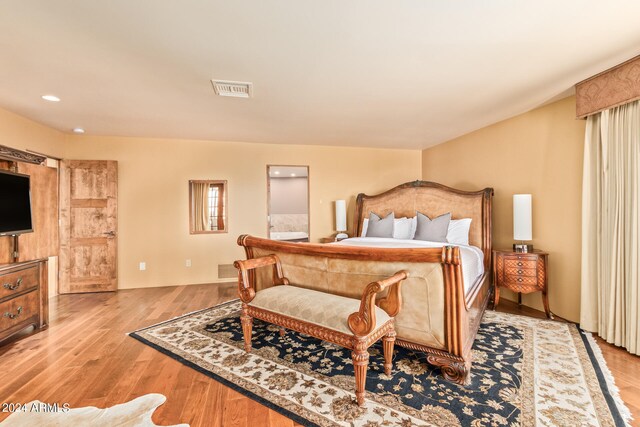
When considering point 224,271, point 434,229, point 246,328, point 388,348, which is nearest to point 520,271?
point 434,229

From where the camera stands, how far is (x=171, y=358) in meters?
2.35

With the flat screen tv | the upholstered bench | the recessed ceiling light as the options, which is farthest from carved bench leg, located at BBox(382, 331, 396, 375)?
the recessed ceiling light

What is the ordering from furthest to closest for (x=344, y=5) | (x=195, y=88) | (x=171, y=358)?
(x=195, y=88) < (x=171, y=358) < (x=344, y=5)

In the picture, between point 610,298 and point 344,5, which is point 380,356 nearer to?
point 610,298

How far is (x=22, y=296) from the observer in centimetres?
273

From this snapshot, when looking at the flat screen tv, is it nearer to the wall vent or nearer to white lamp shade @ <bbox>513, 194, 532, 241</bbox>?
the wall vent

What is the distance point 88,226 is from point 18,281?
1.93 metres

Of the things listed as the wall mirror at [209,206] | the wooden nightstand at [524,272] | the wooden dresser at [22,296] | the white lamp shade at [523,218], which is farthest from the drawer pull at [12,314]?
the white lamp shade at [523,218]

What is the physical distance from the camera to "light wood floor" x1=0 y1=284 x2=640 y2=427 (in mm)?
1719

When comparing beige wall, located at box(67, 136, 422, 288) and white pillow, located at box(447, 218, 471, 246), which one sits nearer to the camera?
white pillow, located at box(447, 218, 471, 246)

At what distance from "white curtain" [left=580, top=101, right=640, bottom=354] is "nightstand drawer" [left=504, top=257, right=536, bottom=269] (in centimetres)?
43

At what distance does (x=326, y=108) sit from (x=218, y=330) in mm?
2754

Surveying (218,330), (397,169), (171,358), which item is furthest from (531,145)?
(171,358)

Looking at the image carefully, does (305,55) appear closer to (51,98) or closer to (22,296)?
(51,98)
